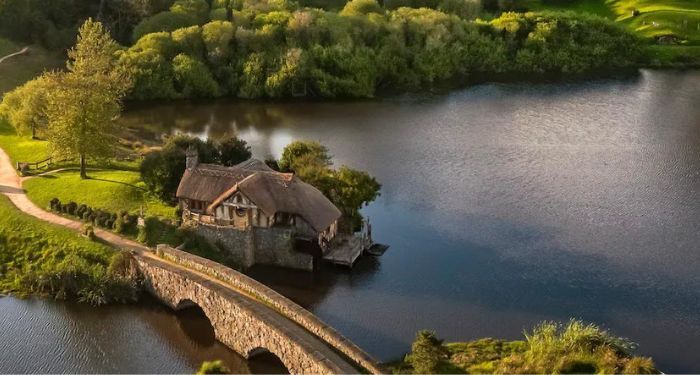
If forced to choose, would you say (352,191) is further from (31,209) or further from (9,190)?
(9,190)

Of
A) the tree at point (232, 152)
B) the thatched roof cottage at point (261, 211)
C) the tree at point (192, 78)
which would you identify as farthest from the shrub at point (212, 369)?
the tree at point (192, 78)

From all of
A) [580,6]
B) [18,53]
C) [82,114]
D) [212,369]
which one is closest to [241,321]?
[212,369]

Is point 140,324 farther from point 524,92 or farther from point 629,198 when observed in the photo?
point 524,92

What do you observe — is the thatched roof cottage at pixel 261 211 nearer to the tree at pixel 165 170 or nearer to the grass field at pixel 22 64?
the tree at pixel 165 170

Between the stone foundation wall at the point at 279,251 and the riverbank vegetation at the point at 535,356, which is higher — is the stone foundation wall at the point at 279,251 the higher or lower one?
the higher one

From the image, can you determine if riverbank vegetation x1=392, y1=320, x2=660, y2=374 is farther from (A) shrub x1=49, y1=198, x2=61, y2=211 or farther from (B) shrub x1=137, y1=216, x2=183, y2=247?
(A) shrub x1=49, y1=198, x2=61, y2=211
